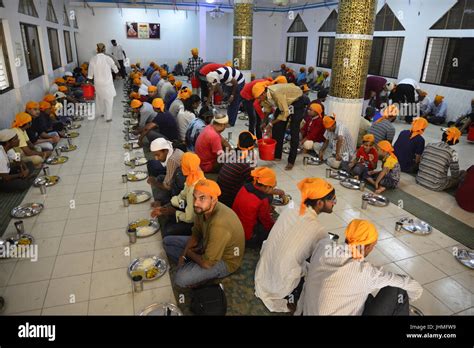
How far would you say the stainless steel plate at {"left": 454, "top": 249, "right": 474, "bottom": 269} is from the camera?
3.37m

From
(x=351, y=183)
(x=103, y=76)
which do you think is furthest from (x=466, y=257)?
(x=103, y=76)

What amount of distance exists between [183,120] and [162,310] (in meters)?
4.00

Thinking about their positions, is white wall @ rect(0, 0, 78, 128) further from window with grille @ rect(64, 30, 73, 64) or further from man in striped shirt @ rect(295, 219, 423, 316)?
man in striped shirt @ rect(295, 219, 423, 316)

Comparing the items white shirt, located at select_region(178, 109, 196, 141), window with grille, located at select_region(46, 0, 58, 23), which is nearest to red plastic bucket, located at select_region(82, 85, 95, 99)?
window with grille, located at select_region(46, 0, 58, 23)

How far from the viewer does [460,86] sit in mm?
8633

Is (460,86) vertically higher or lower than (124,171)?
higher

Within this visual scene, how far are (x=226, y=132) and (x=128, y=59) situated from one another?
11.2 metres

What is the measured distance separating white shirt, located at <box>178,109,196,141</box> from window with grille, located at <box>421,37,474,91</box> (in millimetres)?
7177

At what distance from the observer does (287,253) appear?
2.54 meters

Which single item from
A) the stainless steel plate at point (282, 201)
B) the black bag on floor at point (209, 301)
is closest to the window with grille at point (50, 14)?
the stainless steel plate at point (282, 201)

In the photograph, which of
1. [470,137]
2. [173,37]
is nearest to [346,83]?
[470,137]
